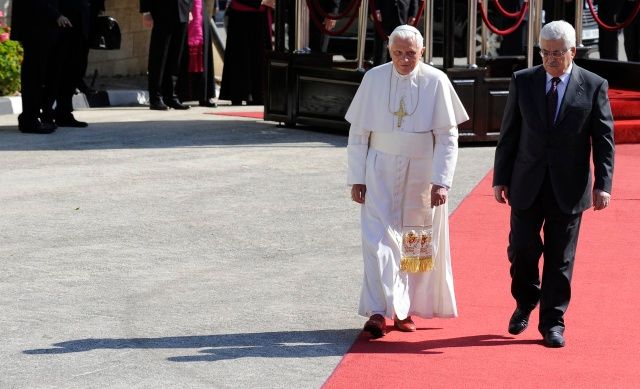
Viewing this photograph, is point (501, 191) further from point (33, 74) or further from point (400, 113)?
point (33, 74)

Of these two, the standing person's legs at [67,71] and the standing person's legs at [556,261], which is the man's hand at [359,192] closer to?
the standing person's legs at [556,261]

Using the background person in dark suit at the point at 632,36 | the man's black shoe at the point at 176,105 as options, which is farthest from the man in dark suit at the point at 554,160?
the man's black shoe at the point at 176,105

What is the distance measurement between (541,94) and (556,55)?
0.22m

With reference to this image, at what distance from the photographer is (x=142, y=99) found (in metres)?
19.0

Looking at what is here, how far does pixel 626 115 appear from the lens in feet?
50.0

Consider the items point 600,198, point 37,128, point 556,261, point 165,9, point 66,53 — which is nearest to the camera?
point 600,198

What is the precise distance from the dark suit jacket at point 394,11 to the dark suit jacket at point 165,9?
103 inches

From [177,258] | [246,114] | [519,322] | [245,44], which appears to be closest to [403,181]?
[519,322]

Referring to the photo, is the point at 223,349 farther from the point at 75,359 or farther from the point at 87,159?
the point at 87,159

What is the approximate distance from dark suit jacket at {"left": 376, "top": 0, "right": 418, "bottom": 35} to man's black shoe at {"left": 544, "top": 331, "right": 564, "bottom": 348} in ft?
27.7

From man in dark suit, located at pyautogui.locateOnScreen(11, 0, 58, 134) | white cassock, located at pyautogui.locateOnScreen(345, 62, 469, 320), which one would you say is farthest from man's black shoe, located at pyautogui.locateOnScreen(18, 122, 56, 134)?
white cassock, located at pyautogui.locateOnScreen(345, 62, 469, 320)

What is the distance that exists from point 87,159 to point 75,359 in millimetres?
6650

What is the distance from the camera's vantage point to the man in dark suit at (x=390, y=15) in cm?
1533

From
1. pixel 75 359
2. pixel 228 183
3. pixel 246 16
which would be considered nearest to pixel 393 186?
pixel 75 359
